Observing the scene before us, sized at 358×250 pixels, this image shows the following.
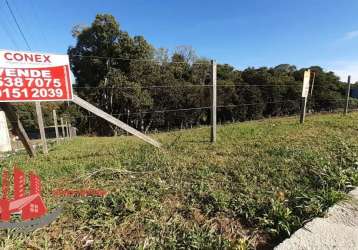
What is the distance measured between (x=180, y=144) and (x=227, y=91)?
18.9 m

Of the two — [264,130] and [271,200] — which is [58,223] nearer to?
[271,200]

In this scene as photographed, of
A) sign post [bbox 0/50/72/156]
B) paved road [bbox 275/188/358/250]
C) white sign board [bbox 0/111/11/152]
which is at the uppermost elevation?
sign post [bbox 0/50/72/156]

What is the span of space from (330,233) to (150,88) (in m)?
18.7

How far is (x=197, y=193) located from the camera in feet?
8.37

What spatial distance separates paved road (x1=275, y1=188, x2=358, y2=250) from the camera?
1725 millimetres

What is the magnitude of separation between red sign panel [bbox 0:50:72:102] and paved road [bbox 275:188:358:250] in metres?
3.74

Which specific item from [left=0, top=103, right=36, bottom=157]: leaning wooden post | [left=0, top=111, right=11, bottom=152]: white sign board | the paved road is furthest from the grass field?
[left=0, top=111, right=11, bottom=152]: white sign board

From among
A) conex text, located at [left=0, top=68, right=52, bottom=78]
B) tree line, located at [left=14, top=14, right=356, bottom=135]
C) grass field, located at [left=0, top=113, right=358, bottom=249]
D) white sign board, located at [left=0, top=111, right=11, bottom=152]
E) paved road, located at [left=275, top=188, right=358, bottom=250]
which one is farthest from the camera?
tree line, located at [left=14, top=14, right=356, bottom=135]

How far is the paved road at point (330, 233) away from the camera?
5.66ft

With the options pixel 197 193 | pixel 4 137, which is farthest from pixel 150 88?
pixel 197 193

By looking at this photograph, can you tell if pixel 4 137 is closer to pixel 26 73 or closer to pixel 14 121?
pixel 14 121

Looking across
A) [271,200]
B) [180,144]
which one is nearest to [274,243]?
[271,200]

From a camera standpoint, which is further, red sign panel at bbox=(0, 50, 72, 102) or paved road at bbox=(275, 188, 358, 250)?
red sign panel at bbox=(0, 50, 72, 102)

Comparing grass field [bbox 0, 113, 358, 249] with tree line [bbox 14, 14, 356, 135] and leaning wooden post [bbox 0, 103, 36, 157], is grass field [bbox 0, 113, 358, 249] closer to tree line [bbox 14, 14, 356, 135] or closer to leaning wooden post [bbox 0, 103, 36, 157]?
leaning wooden post [bbox 0, 103, 36, 157]
